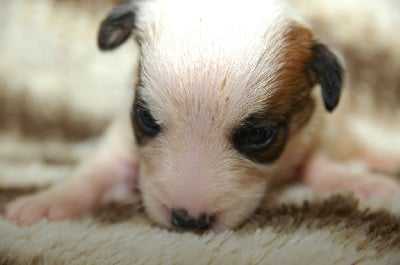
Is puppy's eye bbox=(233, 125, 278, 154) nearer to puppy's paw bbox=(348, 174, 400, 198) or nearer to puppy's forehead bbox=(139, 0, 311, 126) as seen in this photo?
puppy's forehead bbox=(139, 0, 311, 126)

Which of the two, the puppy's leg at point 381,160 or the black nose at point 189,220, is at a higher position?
the black nose at point 189,220

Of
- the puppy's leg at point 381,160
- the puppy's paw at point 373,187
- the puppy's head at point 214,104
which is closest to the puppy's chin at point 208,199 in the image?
the puppy's head at point 214,104

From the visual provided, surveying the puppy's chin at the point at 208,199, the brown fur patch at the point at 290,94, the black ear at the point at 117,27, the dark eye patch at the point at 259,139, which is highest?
the black ear at the point at 117,27

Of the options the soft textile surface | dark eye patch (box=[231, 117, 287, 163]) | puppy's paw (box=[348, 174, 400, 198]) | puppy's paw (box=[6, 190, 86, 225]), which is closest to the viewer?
the soft textile surface

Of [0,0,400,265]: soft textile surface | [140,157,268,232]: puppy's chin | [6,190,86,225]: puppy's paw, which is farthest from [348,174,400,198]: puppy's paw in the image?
[6,190,86,225]: puppy's paw

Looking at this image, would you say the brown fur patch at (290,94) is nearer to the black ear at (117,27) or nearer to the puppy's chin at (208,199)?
the puppy's chin at (208,199)

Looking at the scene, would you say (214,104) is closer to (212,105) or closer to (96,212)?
(212,105)

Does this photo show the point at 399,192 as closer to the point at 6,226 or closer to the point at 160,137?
the point at 160,137
